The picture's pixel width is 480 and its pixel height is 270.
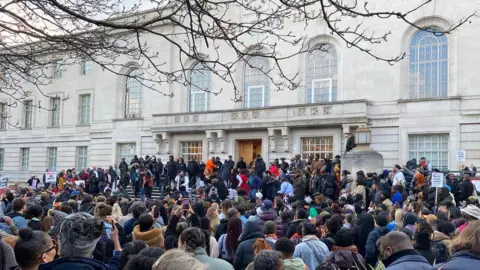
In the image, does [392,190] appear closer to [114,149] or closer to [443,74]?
[443,74]

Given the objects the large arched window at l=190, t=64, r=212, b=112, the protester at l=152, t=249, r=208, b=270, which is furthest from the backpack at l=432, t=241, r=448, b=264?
the large arched window at l=190, t=64, r=212, b=112

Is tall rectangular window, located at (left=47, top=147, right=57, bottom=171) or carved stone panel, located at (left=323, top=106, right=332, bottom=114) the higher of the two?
carved stone panel, located at (left=323, top=106, right=332, bottom=114)

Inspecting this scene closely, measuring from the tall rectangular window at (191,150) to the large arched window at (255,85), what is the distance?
14.2 ft

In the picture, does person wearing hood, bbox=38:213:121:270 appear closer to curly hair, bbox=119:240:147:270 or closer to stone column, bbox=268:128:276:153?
curly hair, bbox=119:240:147:270

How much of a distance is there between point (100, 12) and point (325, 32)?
71.6 feet

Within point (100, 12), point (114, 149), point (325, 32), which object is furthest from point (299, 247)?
point (114, 149)

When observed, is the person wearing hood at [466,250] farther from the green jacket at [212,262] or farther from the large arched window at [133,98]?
the large arched window at [133,98]

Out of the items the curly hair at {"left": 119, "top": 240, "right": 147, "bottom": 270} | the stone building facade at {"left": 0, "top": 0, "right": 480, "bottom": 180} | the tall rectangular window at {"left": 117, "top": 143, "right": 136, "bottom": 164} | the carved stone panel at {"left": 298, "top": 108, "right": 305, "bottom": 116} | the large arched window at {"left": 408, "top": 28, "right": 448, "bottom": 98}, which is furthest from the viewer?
the tall rectangular window at {"left": 117, "top": 143, "right": 136, "bottom": 164}

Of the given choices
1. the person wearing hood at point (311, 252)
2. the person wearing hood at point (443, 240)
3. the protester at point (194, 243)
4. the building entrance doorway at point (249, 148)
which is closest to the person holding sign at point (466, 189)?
the person wearing hood at point (443, 240)

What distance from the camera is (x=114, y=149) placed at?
37.2 m

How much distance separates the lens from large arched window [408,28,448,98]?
25.3 m

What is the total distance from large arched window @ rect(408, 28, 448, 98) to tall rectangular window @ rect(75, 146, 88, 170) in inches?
1047

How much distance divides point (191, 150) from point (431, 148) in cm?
1562

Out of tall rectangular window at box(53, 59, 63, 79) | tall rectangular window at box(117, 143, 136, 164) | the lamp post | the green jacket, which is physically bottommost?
the green jacket
